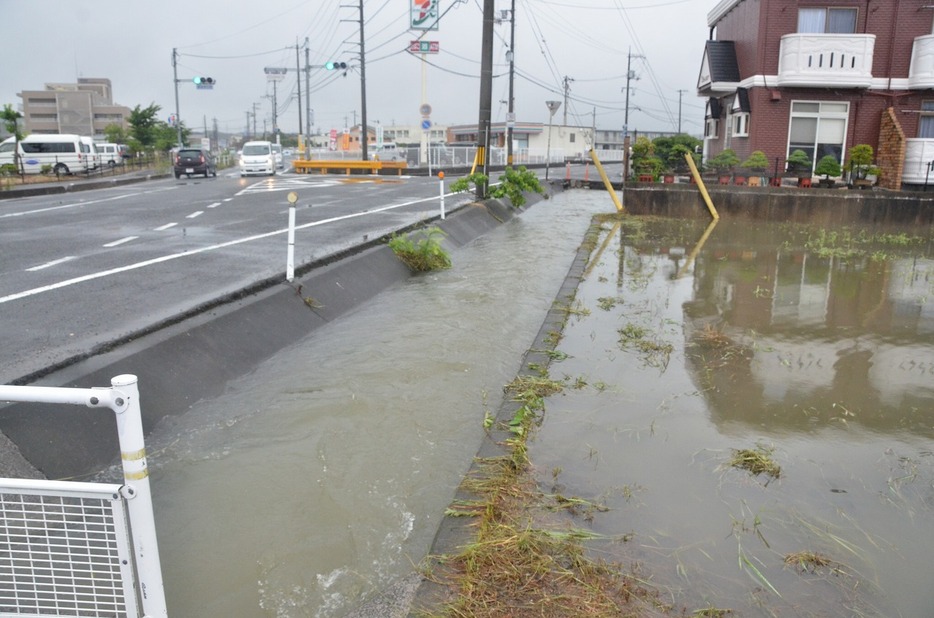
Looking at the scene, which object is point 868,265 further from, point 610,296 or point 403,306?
point 403,306

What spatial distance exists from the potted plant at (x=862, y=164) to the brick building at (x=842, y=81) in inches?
69.7

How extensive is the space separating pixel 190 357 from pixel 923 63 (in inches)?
926

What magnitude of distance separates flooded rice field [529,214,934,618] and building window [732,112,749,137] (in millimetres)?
15624

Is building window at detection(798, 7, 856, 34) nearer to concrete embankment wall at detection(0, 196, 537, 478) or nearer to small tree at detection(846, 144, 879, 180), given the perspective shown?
small tree at detection(846, 144, 879, 180)

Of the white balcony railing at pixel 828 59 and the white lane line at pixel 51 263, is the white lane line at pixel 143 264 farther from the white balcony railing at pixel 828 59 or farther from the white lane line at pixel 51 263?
the white balcony railing at pixel 828 59

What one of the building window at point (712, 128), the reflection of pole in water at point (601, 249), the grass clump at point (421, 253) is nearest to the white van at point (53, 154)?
the reflection of pole in water at point (601, 249)

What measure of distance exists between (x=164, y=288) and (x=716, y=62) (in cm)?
2249

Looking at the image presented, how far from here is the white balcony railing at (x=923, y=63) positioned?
69.9 ft

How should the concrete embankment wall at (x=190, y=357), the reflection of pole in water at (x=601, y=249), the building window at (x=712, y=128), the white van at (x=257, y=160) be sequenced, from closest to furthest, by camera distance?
the concrete embankment wall at (x=190, y=357) < the reflection of pole in water at (x=601, y=249) < the building window at (x=712, y=128) < the white van at (x=257, y=160)

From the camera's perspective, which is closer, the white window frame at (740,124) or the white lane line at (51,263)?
the white lane line at (51,263)

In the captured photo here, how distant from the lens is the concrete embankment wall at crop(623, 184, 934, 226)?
53.6 feet

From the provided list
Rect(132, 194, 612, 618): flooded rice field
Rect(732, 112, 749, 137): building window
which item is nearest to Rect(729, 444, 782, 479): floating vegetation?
Rect(132, 194, 612, 618): flooded rice field

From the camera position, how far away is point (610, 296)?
918 cm

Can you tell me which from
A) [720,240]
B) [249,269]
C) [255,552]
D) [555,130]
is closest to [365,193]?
[720,240]
